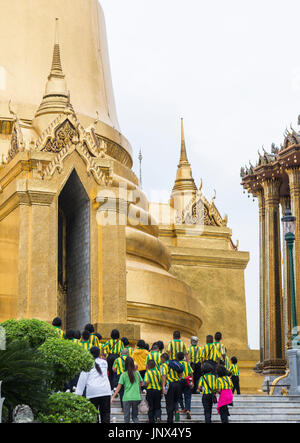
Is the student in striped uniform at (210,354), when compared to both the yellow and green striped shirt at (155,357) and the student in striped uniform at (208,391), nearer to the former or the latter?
the yellow and green striped shirt at (155,357)

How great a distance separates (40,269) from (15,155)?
8.45ft

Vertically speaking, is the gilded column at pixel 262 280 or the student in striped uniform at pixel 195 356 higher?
the gilded column at pixel 262 280

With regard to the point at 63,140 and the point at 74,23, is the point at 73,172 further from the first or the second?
the point at 74,23

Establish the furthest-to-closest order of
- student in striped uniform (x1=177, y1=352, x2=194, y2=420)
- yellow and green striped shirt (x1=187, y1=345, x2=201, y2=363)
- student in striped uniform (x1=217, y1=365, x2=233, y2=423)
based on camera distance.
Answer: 1. yellow and green striped shirt (x1=187, y1=345, x2=201, y2=363)
2. student in striped uniform (x1=177, y1=352, x2=194, y2=420)
3. student in striped uniform (x1=217, y1=365, x2=233, y2=423)

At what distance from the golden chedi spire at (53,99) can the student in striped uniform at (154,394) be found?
28.0 feet

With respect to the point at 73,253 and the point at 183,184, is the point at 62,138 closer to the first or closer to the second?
the point at 73,253

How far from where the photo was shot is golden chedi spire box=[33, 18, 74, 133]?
66.6ft

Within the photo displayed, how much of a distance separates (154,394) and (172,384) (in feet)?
0.99

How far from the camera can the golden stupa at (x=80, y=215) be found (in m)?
17.9

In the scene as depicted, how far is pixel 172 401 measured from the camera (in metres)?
12.8

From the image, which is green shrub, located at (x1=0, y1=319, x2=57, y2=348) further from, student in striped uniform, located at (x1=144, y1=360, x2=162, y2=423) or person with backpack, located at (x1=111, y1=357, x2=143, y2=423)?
student in striped uniform, located at (x1=144, y1=360, x2=162, y2=423)

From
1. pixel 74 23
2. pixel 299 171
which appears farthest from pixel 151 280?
pixel 74 23

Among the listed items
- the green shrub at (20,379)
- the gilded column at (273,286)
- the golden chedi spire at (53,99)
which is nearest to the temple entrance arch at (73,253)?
the golden chedi spire at (53,99)

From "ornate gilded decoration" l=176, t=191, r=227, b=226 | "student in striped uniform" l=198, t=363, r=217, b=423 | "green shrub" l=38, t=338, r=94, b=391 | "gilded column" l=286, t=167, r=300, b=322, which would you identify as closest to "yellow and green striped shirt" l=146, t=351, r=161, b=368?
"student in striped uniform" l=198, t=363, r=217, b=423
